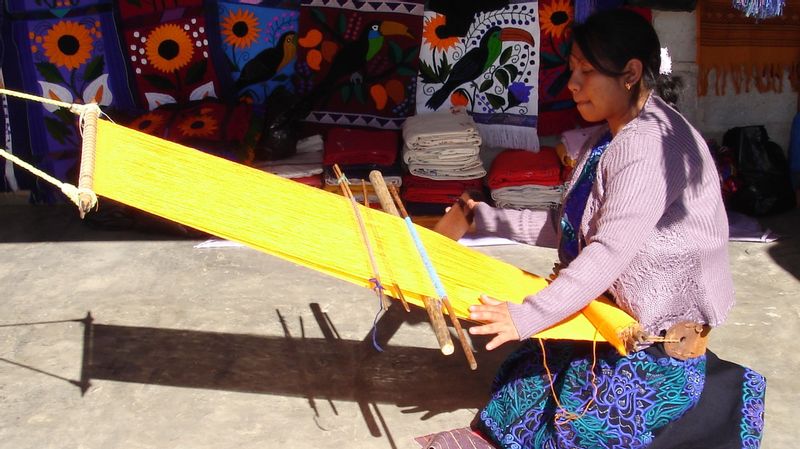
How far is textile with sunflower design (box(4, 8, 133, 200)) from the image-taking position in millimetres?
5105

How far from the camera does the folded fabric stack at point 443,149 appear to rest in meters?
4.78

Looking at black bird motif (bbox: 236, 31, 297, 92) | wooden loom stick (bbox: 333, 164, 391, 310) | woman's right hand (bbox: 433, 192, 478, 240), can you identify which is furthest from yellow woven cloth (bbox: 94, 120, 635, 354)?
black bird motif (bbox: 236, 31, 297, 92)

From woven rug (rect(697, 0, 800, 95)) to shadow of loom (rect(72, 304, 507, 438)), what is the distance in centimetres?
247

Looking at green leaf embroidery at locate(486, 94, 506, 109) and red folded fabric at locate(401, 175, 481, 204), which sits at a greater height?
green leaf embroidery at locate(486, 94, 506, 109)

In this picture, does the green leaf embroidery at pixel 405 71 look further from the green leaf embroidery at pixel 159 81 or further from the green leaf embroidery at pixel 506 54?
the green leaf embroidery at pixel 159 81

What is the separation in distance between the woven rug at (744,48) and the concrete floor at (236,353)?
1.02 metres

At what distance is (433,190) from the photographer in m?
4.88

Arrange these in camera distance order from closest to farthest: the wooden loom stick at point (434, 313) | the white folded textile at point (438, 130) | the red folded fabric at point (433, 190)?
the wooden loom stick at point (434, 313)
the white folded textile at point (438, 130)
the red folded fabric at point (433, 190)

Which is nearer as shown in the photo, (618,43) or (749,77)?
(618,43)

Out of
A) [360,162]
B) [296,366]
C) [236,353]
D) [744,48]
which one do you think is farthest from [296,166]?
[744,48]

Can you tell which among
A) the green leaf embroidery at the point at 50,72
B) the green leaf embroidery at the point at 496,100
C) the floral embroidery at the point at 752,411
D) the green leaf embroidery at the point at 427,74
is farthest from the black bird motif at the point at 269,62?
the floral embroidery at the point at 752,411

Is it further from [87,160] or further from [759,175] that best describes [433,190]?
[87,160]

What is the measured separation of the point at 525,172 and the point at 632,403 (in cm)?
250

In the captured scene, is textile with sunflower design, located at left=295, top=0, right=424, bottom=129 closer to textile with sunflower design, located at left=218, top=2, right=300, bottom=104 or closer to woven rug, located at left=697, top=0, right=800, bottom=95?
textile with sunflower design, located at left=218, top=2, right=300, bottom=104
